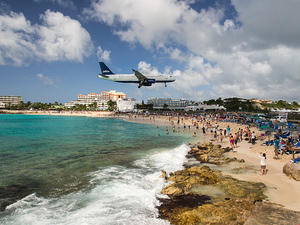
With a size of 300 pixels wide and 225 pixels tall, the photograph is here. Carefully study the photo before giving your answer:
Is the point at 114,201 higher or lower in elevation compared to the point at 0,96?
lower

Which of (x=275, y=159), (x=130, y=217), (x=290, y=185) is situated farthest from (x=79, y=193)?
(x=275, y=159)

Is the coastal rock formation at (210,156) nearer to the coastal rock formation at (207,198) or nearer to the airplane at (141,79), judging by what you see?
the coastal rock formation at (207,198)

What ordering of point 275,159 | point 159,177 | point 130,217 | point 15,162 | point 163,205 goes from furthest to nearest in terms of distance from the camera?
point 15,162 < point 275,159 < point 159,177 < point 163,205 < point 130,217

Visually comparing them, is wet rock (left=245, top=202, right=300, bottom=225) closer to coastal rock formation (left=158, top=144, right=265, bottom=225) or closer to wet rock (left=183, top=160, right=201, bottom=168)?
coastal rock formation (left=158, top=144, right=265, bottom=225)

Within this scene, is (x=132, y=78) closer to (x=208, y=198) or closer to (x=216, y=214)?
(x=208, y=198)

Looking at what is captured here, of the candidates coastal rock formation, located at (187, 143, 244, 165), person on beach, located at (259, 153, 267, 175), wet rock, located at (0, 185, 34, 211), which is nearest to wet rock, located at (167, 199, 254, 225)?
person on beach, located at (259, 153, 267, 175)

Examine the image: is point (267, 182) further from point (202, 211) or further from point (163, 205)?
point (163, 205)

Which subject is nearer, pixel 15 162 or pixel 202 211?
pixel 202 211
